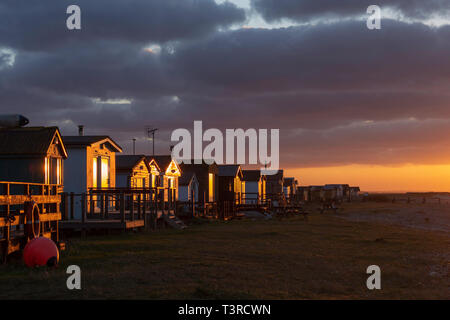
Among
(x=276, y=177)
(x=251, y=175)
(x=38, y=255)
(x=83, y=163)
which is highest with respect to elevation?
(x=83, y=163)

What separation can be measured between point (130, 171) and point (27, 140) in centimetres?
1261

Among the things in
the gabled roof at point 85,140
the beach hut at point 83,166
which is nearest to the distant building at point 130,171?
the gabled roof at point 85,140

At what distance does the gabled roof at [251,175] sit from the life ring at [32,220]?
5512 centimetres

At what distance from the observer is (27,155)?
23.8 meters

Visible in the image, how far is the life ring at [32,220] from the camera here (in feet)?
50.1

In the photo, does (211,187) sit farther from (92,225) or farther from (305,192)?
(305,192)

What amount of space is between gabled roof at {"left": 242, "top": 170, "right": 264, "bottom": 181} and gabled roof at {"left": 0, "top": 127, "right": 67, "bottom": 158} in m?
47.4

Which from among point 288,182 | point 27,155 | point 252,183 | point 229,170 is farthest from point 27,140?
point 288,182

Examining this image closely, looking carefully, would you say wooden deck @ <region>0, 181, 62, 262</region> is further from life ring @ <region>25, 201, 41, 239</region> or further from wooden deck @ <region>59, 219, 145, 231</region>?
wooden deck @ <region>59, 219, 145, 231</region>

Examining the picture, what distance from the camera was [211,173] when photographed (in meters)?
55.9

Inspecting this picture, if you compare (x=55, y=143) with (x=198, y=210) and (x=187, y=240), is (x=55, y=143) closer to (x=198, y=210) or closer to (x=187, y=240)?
(x=187, y=240)

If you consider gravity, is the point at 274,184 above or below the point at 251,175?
below
